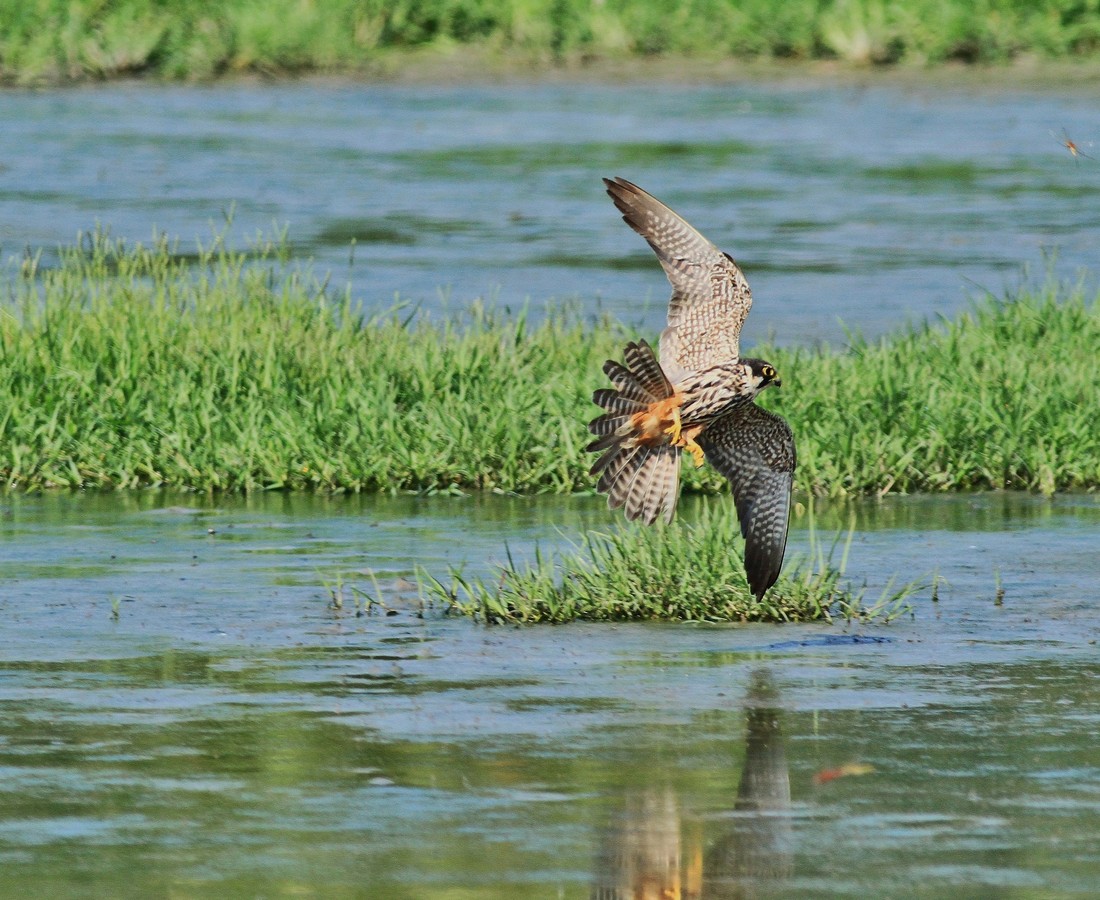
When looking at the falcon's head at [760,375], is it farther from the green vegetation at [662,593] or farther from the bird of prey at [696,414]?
the green vegetation at [662,593]

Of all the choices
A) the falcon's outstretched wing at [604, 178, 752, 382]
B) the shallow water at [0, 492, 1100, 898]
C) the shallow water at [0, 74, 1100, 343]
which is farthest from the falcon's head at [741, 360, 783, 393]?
the shallow water at [0, 74, 1100, 343]

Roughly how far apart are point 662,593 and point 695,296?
112 cm

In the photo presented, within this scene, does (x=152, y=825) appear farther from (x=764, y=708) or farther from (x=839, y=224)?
Answer: (x=839, y=224)

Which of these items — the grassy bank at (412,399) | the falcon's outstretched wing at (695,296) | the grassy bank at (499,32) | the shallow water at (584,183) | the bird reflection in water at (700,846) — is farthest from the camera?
the grassy bank at (499,32)

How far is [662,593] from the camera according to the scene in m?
8.84

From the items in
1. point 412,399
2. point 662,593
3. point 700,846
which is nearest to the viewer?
point 700,846

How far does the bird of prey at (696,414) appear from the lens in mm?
8734

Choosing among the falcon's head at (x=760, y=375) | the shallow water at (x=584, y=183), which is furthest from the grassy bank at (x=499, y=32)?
the falcon's head at (x=760, y=375)

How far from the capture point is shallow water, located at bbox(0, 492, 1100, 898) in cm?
586

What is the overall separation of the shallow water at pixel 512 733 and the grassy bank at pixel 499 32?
2242cm

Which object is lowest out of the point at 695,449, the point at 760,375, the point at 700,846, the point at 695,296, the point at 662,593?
the point at 662,593

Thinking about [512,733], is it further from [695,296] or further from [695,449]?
[695,296]

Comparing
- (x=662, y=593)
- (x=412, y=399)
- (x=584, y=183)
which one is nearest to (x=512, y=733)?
(x=662, y=593)

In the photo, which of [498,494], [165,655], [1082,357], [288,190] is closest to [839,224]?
[288,190]
